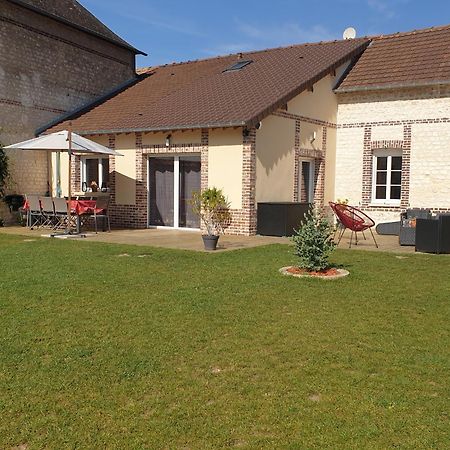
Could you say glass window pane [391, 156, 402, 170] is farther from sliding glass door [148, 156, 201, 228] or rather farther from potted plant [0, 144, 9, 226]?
potted plant [0, 144, 9, 226]

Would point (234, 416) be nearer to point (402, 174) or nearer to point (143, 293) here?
point (143, 293)

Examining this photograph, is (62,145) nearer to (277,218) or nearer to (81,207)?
(81,207)

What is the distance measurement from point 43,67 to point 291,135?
9.01 meters

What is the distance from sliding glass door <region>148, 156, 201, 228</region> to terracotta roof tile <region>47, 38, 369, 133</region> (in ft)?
3.94

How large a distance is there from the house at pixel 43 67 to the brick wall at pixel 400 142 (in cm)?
954

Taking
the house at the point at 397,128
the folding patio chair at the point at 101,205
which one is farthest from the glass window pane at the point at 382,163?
the folding patio chair at the point at 101,205

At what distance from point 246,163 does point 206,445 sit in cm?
1044

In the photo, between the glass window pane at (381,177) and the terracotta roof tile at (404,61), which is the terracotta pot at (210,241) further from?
the terracotta roof tile at (404,61)

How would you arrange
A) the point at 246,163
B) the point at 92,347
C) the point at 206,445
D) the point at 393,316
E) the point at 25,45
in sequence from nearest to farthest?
the point at 206,445, the point at 92,347, the point at 393,316, the point at 246,163, the point at 25,45

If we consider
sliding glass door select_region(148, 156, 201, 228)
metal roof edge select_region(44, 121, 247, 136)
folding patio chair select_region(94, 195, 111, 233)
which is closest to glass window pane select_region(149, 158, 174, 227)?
sliding glass door select_region(148, 156, 201, 228)

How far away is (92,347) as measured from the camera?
A: 4.30m

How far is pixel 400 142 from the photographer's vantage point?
1519 cm

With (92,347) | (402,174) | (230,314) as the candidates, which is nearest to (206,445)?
(92,347)

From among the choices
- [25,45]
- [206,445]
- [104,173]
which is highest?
[25,45]
